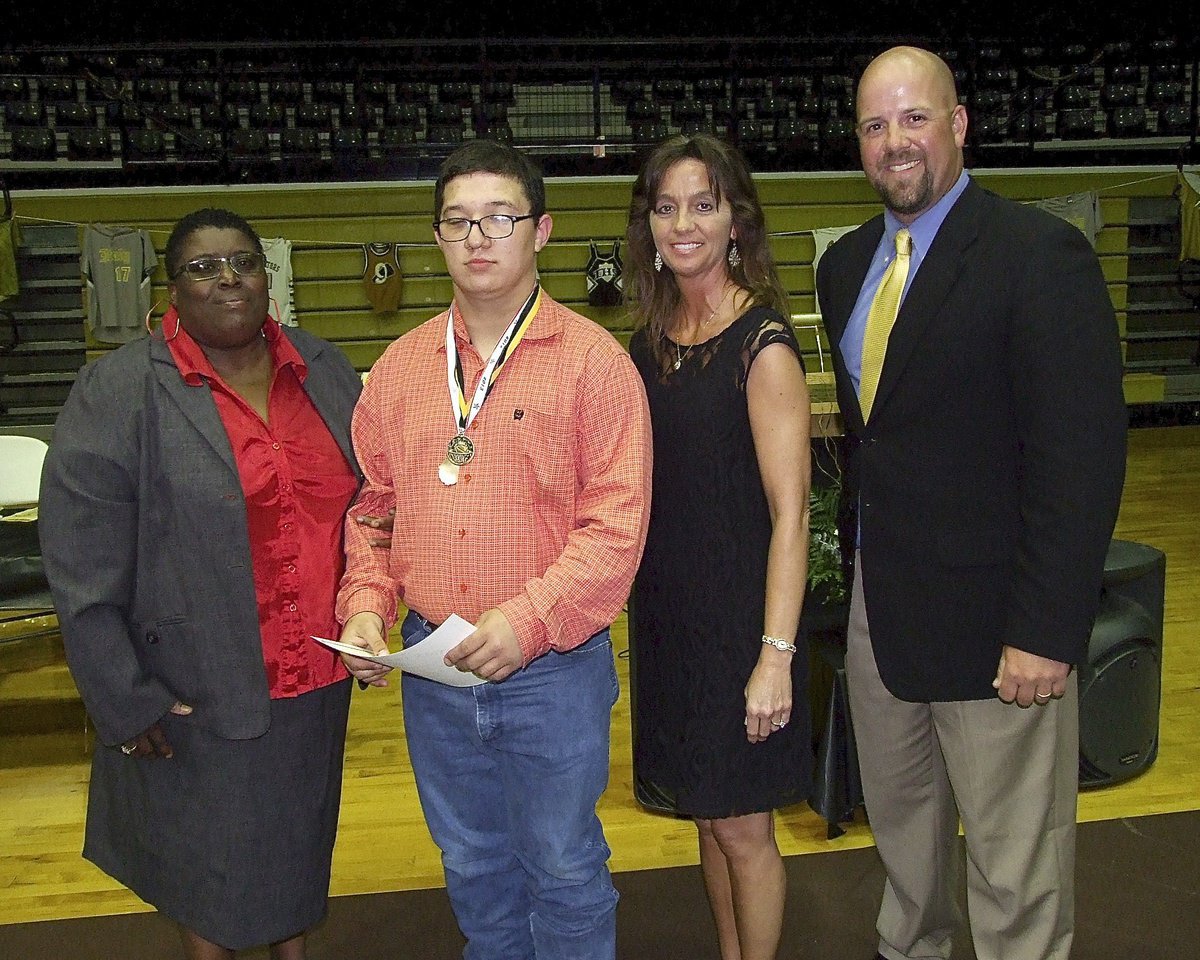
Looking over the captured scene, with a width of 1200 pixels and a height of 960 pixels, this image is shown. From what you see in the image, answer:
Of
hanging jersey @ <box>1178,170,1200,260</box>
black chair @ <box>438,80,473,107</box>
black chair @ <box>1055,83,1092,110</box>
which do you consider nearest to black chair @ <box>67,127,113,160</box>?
black chair @ <box>438,80,473,107</box>

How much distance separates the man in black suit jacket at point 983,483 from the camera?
5.46 feet

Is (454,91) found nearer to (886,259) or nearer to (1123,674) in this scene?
(1123,674)

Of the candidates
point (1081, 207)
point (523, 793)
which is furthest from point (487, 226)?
point (1081, 207)

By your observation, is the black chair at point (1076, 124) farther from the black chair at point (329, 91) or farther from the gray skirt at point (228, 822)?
the gray skirt at point (228, 822)

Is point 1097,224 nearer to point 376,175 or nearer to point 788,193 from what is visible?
point 788,193

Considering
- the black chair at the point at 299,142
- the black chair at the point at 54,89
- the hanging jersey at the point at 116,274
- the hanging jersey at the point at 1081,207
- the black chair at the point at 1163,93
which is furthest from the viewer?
the black chair at the point at 1163,93

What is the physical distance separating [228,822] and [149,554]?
0.46 m

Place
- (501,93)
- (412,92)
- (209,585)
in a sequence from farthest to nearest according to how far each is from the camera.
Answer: (412,92), (501,93), (209,585)

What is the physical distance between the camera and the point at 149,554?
1.73m

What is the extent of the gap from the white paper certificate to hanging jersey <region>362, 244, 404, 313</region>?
29.6 ft

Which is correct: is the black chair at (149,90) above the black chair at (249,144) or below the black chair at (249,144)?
above

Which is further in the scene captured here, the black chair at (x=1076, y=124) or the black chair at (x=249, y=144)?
the black chair at (x=1076, y=124)

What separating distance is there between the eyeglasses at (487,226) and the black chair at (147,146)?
987 cm

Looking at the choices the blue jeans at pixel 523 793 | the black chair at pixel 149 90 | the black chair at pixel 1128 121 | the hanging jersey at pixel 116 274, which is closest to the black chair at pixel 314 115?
the black chair at pixel 149 90
